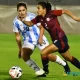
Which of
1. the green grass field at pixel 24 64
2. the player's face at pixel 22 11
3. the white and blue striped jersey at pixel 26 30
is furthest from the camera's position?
the white and blue striped jersey at pixel 26 30

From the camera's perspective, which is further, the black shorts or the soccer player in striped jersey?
the soccer player in striped jersey

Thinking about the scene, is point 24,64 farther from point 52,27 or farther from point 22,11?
point 52,27

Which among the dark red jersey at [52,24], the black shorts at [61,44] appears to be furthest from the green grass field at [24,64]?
the dark red jersey at [52,24]

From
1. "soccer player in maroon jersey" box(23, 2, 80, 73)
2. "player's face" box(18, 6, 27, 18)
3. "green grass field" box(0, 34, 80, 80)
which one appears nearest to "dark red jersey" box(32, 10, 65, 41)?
"soccer player in maroon jersey" box(23, 2, 80, 73)

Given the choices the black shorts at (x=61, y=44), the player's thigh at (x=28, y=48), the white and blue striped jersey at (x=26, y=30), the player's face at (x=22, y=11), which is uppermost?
the player's face at (x=22, y=11)

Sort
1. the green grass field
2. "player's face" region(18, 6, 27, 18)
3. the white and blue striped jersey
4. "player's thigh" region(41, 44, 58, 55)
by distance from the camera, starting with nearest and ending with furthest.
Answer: "player's thigh" region(41, 44, 58, 55) → "player's face" region(18, 6, 27, 18) → the green grass field → the white and blue striped jersey

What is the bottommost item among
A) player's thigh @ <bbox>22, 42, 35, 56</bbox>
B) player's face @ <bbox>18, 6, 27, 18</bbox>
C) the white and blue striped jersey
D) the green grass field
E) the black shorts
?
the green grass field

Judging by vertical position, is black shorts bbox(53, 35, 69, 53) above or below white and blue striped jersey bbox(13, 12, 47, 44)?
below

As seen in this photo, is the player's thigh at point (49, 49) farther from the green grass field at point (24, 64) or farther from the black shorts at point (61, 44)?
the green grass field at point (24, 64)

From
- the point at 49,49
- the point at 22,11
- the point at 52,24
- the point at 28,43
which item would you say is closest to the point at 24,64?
the point at 28,43

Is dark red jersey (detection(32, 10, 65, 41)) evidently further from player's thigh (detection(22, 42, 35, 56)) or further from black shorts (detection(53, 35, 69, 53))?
player's thigh (detection(22, 42, 35, 56))

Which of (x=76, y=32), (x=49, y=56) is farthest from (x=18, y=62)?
(x=76, y=32)

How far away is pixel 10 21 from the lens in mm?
22547

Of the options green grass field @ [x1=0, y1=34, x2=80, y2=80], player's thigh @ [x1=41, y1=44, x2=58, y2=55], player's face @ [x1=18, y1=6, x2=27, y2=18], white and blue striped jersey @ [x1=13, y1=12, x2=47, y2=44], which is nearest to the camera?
player's thigh @ [x1=41, y1=44, x2=58, y2=55]
